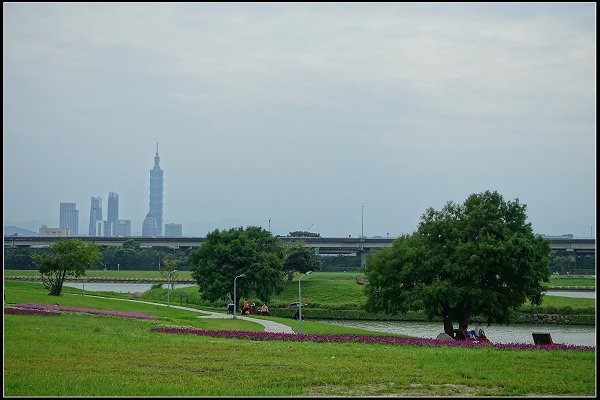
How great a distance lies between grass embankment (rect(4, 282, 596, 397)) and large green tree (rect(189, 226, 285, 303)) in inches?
1625

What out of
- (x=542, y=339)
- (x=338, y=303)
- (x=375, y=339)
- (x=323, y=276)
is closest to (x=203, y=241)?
(x=323, y=276)

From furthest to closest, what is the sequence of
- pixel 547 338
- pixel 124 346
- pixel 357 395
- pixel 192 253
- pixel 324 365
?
pixel 192 253
pixel 547 338
pixel 124 346
pixel 324 365
pixel 357 395

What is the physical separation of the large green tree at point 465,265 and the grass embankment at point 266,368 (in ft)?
55.3

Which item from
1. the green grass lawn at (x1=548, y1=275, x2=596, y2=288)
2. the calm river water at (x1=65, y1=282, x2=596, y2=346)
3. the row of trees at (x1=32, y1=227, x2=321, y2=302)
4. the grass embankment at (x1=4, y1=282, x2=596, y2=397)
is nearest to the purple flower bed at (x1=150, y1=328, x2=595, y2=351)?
the grass embankment at (x1=4, y1=282, x2=596, y2=397)

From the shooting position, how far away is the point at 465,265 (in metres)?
46.8

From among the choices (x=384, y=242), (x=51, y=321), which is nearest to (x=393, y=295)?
(x=51, y=321)

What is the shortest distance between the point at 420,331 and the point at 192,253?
2937cm

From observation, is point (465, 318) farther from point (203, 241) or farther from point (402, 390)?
point (203, 241)

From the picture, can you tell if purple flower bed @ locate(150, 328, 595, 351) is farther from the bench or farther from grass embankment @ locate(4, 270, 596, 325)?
grass embankment @ locate(4, 270, 596, 325)

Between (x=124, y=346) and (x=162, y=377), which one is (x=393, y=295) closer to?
(x=124, y=346)

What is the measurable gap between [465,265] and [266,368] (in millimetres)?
26953

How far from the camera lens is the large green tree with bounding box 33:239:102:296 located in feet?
212

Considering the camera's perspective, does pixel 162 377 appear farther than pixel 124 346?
No

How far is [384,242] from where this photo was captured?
464 feet
